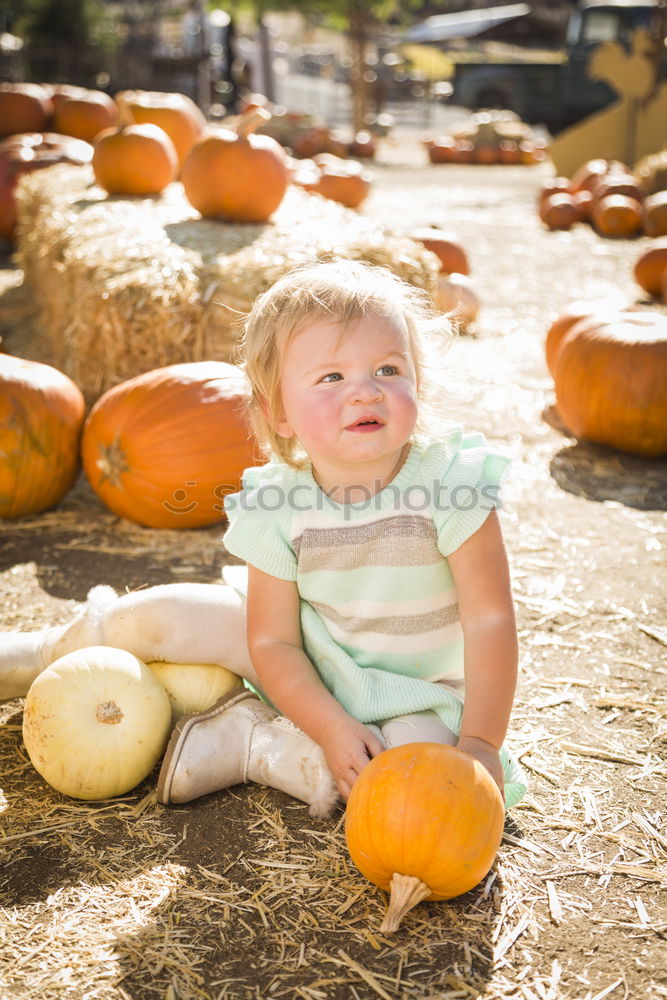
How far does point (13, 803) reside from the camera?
2.25 m

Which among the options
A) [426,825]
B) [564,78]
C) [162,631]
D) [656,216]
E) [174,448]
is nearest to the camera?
[426,825]

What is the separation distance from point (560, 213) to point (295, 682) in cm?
1048

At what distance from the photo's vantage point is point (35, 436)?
150 inches

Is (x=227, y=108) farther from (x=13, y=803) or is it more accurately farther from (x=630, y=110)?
(x=13, y=803)

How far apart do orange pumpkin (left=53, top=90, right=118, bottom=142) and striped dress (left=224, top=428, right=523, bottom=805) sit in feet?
34.0

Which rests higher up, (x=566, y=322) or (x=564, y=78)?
(x=564, y=78)

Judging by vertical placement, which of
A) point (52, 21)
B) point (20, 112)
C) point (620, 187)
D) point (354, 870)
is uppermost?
point (52, 21)

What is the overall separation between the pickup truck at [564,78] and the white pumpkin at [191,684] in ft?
60.4

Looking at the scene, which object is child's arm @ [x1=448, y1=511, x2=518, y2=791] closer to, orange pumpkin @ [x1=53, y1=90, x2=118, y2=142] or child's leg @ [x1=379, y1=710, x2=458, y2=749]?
child's leg @ [x1=379, y1=710, x2=458, y2=749]

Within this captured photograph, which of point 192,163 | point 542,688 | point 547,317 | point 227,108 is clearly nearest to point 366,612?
point 542,688

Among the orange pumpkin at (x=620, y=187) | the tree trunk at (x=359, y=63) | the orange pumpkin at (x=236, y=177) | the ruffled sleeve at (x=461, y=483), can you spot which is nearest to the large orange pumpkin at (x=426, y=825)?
the ruffled sleeve at (x=461, y=483)

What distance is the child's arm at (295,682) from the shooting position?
6.75 ft

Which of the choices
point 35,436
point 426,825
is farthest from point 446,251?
point 426,825

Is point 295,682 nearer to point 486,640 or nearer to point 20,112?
point 486,640
